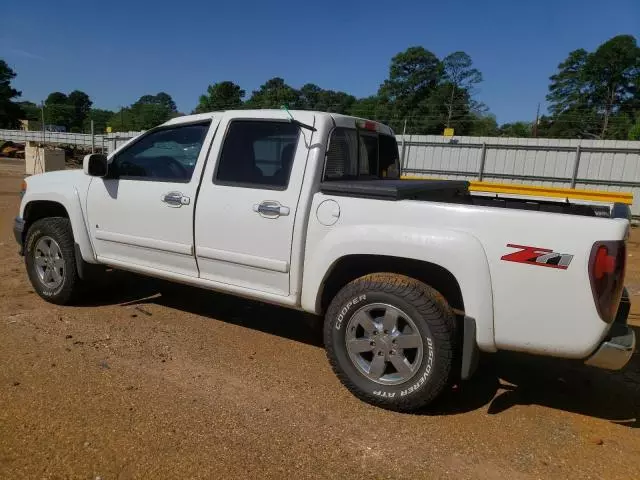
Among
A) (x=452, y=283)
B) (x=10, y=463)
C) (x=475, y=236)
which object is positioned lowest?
(x=10, y=463)

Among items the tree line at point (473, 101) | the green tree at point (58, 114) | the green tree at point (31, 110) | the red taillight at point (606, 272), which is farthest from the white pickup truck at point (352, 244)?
the green tree at point (31, 110)

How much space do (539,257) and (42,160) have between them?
73.2 ft

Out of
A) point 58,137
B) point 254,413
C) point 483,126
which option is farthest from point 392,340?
point 483,126

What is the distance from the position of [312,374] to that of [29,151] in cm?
2233

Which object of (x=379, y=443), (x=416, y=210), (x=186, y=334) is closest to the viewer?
(x=379, y=443)

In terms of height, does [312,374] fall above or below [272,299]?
below

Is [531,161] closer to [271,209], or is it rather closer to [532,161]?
[532,161]

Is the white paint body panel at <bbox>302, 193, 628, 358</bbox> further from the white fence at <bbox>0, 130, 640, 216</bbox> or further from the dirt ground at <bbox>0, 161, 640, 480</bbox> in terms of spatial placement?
the white fence at <bbox>0, 130, 640, 216</bbox>

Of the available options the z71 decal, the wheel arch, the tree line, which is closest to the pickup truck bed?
the wheel arch

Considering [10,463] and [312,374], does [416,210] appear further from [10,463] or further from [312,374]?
[10,463]

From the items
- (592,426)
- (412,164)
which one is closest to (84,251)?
(592,426)

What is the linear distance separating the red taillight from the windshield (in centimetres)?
174

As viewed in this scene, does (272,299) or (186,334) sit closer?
(272,299)

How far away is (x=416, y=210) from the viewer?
298 cm
